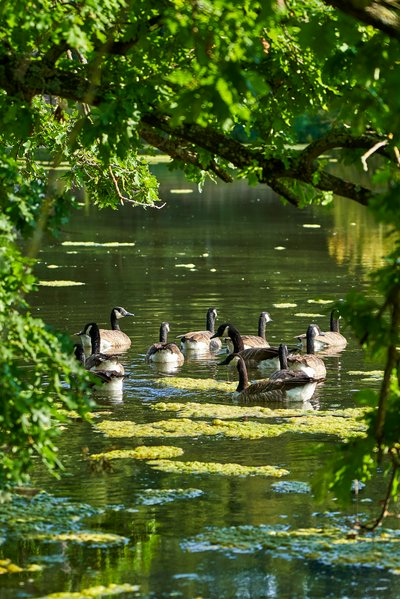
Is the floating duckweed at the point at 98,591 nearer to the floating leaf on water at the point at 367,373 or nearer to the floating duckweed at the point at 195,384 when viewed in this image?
the floating duckweed at the point at 195,384

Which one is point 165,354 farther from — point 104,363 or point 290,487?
point 290,487

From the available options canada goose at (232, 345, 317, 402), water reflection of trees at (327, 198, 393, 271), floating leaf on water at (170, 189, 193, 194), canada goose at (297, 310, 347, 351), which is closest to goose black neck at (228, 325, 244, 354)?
canada goose at (297, 310, 347, 351)

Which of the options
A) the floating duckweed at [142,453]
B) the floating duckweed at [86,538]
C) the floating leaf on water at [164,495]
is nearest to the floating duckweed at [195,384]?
the floating duckweed at [142,453]

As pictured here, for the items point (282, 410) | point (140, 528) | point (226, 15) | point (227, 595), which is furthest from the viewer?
point (282, 410)

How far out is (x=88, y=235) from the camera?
4275 centimetres

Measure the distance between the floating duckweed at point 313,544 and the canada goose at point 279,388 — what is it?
655cm

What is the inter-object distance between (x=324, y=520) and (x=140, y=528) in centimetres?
173

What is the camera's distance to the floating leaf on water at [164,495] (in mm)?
12727

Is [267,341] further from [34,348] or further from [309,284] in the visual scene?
[34,348]

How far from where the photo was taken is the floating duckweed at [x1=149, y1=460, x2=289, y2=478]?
13805mm

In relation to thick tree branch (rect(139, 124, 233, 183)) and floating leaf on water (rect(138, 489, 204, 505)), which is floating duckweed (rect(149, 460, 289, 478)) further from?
thick tree branch (rect(139, 124, 233, 183))

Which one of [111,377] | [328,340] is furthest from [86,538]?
[328,340]

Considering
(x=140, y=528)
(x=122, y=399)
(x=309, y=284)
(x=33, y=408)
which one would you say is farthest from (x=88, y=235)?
(x=33, y=408)

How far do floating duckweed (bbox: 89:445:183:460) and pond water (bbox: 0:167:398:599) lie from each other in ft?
0.55
